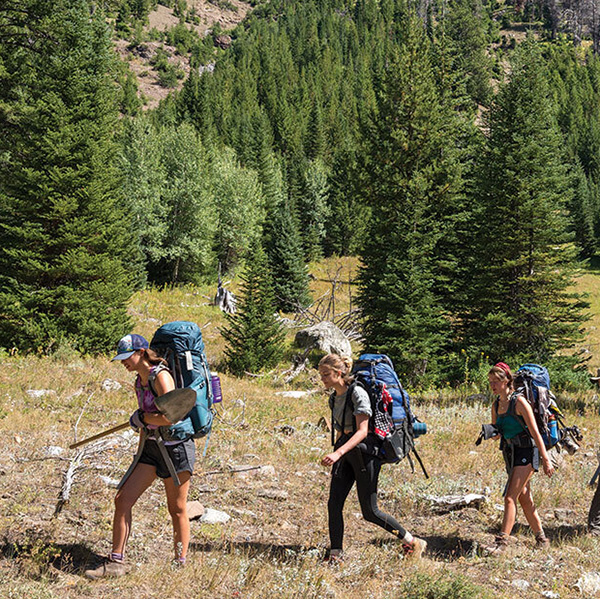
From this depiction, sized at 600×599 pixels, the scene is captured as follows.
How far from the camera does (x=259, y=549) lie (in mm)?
5094

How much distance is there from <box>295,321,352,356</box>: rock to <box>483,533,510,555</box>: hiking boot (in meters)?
14.7

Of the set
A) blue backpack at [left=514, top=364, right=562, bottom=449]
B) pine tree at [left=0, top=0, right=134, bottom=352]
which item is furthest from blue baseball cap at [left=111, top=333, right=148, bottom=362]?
pine tree at [left=0, top=0, right=134, bottom=352]

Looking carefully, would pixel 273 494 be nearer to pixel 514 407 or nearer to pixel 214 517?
pixel 214 517

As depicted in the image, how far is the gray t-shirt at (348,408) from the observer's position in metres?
4.46

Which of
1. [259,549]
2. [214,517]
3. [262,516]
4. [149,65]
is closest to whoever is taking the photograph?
[259,549]

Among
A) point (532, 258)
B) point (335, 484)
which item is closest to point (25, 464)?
point (335, 484)

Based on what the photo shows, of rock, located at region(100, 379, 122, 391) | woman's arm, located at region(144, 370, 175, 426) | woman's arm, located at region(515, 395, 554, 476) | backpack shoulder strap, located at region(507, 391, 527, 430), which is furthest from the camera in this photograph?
rock, located at region(100, 379, 122, 391)

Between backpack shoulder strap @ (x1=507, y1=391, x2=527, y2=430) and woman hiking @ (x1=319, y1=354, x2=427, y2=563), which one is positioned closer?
woman hiking @ (x1=319, y1=354, x2=427, y2=563)

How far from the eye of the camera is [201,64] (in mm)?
160125

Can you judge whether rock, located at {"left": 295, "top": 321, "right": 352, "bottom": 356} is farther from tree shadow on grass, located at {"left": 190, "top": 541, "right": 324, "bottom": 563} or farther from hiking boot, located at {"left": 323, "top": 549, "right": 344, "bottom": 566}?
hiking boot, located at {"left": 323, "top": 549, "right": 344, "bottom": 566}

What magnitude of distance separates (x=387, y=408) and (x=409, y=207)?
13913mm

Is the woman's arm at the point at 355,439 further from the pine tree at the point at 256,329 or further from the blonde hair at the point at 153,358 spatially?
the pine tree at the point at 256,329

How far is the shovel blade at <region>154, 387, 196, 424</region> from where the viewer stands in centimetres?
373

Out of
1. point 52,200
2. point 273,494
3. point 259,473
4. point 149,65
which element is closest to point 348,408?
point 273,494
